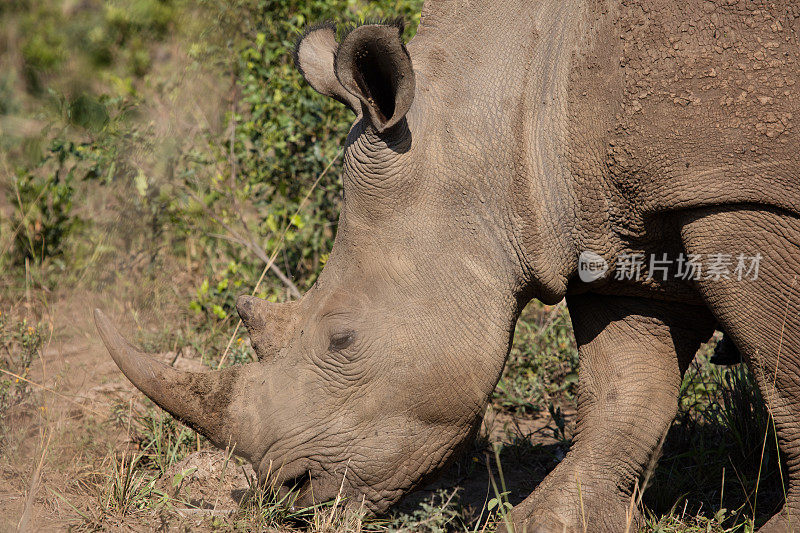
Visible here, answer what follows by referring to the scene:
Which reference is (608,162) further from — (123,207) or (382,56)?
(123,207)

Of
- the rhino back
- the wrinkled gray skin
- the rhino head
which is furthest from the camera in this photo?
the rhino head

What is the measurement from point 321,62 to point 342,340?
49.7 inches

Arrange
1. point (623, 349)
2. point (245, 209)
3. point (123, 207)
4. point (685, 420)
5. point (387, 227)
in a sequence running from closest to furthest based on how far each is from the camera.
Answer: point (387, 227)
point (623, 349)
point (685, 420)
point (123, 207)
point (245, 209)

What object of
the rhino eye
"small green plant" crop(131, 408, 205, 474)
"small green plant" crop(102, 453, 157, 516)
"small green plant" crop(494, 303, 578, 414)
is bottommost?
"small green plant" crop(131, 408, 205, 474)

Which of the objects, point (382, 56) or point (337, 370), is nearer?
point (382, 56)

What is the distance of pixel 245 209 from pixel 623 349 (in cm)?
408

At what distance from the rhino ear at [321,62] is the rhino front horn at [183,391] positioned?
127 centimetres

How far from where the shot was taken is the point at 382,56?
3078mm

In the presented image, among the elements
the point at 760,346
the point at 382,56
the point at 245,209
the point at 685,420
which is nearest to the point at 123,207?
the point at 245,209

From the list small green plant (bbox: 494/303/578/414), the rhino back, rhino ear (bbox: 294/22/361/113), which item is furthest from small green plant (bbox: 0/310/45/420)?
the rhino back

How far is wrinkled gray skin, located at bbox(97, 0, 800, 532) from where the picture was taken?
9.75ft

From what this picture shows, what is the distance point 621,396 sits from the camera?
379 cm

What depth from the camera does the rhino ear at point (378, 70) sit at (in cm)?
303

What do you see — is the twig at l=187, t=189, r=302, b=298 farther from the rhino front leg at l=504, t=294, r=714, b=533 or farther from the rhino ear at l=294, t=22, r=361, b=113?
the rhino front leg at l=504, t=294, r=714, b=533
